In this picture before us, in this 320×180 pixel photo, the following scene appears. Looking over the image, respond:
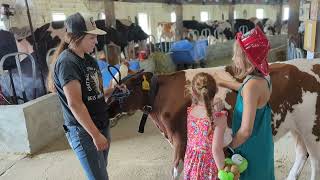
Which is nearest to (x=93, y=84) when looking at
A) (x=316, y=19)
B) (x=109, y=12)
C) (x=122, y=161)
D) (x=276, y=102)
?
(x=276, y=102)

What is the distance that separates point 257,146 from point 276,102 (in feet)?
2.75

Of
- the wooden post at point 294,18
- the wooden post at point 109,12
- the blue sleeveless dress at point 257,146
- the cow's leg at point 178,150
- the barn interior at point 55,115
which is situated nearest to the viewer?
the blue sleeveless dress at point 257,146

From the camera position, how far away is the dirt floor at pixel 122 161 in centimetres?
321

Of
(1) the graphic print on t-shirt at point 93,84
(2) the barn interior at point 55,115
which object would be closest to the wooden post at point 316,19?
(2) the barn interior at point 55,115

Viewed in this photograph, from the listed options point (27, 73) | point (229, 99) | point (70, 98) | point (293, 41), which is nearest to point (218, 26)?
point (293, 41)

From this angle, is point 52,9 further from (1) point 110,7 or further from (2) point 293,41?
(2) point 293,41

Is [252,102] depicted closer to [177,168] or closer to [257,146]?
[257,146]

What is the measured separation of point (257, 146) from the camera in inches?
65.2

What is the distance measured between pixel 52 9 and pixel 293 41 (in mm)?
7340

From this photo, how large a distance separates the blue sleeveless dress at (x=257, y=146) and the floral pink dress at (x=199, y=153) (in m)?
0.15

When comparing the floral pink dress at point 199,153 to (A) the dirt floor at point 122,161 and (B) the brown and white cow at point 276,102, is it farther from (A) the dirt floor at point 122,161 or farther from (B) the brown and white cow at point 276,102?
(A) the dirt floor at point 122,161

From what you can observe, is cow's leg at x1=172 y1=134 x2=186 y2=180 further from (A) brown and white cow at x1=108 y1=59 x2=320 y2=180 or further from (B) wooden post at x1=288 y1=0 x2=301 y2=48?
(B) wooden post at x1=288 y1=0 x2=301 y2=48

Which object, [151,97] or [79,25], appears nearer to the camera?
[79,25]

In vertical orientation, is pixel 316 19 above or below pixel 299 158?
above
